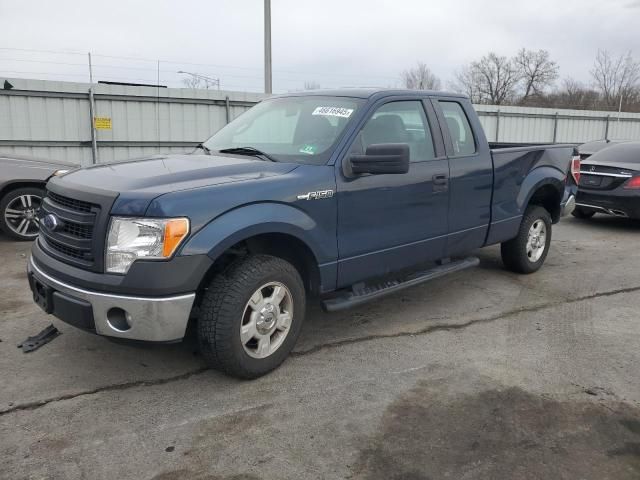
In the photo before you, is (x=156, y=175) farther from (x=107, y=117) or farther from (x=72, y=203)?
(x=107, y=117)

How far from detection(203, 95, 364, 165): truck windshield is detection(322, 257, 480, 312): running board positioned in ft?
3.28

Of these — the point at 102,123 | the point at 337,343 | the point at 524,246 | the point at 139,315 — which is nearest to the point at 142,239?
the point at 139,315

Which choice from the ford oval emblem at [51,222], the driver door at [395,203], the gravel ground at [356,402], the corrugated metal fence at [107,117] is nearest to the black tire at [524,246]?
the gravel ground at [356,402]

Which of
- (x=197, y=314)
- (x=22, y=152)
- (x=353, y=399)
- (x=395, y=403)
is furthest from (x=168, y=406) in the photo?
(x=22, y=152)

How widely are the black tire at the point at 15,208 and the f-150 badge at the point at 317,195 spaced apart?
5.13m

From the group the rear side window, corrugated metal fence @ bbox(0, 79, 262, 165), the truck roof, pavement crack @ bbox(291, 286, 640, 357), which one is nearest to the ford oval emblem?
pavement crack @ bbox(291, 286, 640, 357)

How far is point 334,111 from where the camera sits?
432 centimetres

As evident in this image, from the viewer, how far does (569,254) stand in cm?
756

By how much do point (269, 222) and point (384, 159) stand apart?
902 mm

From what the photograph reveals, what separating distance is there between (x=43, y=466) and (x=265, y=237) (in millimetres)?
1759

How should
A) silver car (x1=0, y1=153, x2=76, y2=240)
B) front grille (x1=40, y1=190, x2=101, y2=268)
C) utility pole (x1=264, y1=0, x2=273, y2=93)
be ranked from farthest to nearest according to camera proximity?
utility pole (x1=264, y1=0, x2=273, y2=93) → silver car (x1=0, y1=153, x2=76, y2=240) → front grille (x1=40, y1=190, x2=101, y2=268)

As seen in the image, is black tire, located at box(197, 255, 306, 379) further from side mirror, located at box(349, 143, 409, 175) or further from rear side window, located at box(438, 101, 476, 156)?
rear side window, located at box(438, 101, 476, 156)

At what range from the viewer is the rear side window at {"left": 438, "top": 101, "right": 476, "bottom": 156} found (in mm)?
5043

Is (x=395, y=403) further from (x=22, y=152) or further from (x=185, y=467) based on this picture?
(x=22, y=152)
